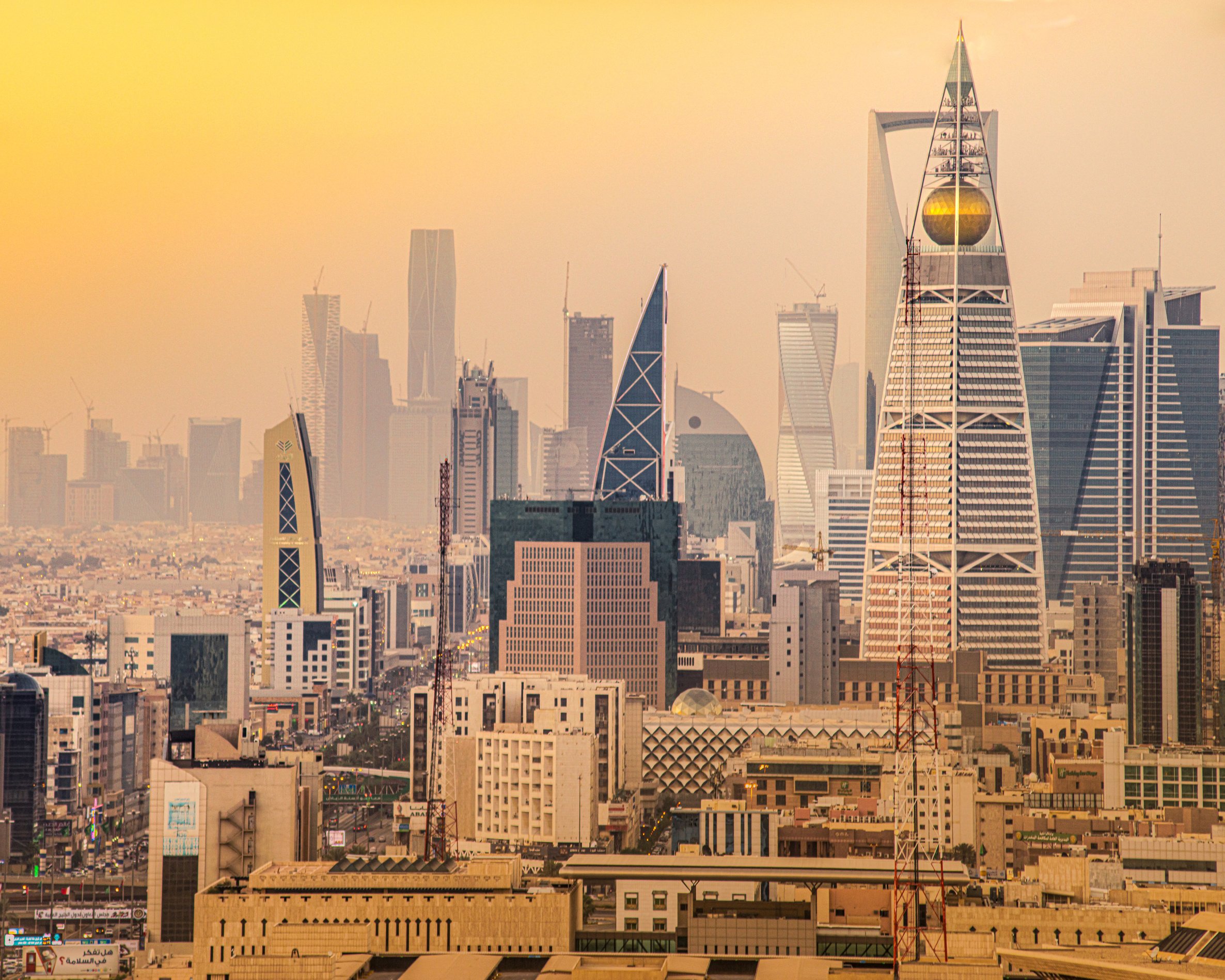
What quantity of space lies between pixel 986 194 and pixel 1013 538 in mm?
5881

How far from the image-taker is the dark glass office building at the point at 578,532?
35.9 meters

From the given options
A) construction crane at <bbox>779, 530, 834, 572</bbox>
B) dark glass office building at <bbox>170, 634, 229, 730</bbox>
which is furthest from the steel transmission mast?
dark glass office building at <bbox>170, 634, 229, 730</bbox>

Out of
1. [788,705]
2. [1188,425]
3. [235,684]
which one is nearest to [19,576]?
[235,684]

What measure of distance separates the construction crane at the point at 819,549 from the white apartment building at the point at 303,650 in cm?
996

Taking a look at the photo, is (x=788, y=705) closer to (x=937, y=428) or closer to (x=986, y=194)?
(x=937, y=428)

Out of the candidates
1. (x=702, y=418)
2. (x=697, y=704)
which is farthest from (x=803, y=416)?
(x=697, y=704)

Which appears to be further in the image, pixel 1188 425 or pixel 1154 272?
pixel 1188 425

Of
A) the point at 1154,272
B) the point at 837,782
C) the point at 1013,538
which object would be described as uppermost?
the point at 1154,272

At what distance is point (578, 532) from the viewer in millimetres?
36125

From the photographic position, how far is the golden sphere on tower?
38.9 meters

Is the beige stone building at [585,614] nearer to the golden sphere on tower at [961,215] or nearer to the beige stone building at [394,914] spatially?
the golden sphere on tower at [961,215]

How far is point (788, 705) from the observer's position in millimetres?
30344

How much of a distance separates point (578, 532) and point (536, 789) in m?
13.1

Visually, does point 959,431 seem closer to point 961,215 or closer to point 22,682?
point 961,215
